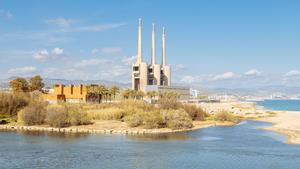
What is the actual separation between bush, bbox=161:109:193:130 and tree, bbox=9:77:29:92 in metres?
83.0

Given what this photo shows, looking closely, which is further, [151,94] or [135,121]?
[151,94]

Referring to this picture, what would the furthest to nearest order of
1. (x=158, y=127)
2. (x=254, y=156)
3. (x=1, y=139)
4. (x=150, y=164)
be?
(x=158, y=127) < (x=1, y=139) < (x=254, y=156) < (x=150, y=164)

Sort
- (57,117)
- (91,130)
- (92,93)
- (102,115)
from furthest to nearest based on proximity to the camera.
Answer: (92,93) → (102,115) → (57,117) → (91,130)

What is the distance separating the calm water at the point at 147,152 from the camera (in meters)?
46.8

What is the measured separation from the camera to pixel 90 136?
243 ft

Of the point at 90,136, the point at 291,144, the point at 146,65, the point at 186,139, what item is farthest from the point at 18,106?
the point at 146,65

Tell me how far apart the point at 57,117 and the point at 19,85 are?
77654 mm

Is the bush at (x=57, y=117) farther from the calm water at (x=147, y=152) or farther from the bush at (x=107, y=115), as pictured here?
the calm water at (x=147, y=152)

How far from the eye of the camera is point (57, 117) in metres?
90.2

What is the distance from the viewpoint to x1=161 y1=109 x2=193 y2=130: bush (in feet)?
288

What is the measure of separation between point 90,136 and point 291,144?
30.3m

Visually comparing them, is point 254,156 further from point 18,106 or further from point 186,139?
point 18,106

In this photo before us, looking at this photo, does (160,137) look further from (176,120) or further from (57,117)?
(57,117)

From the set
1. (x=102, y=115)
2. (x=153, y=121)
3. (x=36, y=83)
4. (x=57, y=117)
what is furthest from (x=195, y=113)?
(x=36, y=83)
